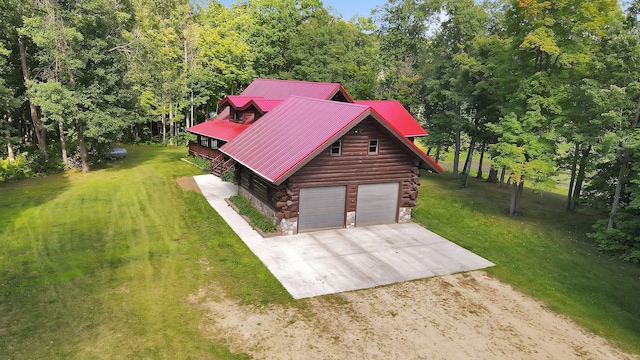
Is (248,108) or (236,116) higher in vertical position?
(248,108)

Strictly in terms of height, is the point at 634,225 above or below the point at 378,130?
below

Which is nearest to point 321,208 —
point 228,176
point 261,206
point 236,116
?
point 261,206

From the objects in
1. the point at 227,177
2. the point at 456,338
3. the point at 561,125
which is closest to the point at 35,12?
the point at 227,177

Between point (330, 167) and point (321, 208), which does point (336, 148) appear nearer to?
point (330, 167)

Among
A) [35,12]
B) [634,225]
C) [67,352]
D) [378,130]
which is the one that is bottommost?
[67,352]

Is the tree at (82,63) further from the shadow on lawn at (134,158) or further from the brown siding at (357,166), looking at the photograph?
the brown siding at (357,166)

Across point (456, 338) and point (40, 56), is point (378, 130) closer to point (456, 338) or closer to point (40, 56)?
point (456, 338)

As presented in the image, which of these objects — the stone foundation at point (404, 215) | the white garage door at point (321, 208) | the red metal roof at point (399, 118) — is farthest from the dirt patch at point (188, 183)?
the red metal roof at point (399, 118)

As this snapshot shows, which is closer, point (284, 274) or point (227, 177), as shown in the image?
point (284, 274)
